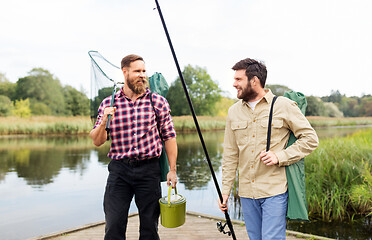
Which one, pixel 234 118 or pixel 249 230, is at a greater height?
pixel 234 118

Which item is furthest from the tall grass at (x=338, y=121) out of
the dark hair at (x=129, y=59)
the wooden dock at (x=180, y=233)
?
the dark hair at (x=129, y=59)

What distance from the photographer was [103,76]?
8.70ft

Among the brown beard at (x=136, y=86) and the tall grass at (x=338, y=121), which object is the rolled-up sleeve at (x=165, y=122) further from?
the tall grass at (x=338, y=121)

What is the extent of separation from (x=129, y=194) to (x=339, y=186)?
4.19 metres

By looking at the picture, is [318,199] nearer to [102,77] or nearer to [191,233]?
[191,233]

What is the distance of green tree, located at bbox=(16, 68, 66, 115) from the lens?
144ft

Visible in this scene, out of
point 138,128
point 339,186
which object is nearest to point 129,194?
point 138,128

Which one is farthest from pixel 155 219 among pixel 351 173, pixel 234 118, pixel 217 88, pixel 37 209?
pixel 217 88

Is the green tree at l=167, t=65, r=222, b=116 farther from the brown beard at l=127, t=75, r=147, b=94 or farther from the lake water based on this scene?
the brown beard at l=127, t=75, r=147, b=94

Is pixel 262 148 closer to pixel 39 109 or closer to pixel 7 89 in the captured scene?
pixel 39 109

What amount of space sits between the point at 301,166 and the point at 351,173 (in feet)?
12.9

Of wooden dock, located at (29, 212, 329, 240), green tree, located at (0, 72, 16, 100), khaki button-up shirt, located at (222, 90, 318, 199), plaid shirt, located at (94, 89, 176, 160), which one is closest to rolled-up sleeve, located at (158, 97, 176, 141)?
plaid shirt, located at (94, 89, 176, 160)

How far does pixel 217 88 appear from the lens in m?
49.0

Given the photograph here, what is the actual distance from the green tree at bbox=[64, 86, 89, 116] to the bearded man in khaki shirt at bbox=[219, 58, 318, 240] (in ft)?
142
